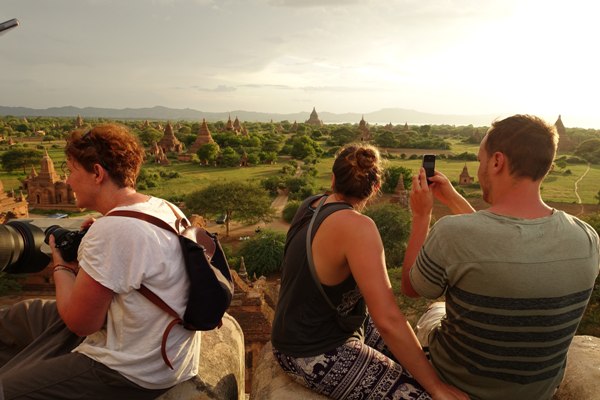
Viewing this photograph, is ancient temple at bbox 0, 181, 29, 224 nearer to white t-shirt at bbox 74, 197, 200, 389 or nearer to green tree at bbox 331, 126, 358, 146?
white t-shirt at bbox 74, 197, 200, 389

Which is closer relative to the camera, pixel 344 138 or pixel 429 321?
pixel 429 321

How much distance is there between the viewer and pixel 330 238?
1.83 meters

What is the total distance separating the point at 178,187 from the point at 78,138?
3161 cm

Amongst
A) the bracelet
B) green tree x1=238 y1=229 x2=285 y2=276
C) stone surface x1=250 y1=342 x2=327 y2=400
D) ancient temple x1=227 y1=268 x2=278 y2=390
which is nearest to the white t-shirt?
the bracelet

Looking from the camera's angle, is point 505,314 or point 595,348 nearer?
point 505,314

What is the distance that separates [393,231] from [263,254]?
5.68 meters

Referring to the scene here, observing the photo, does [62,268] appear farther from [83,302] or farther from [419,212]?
[419,212]

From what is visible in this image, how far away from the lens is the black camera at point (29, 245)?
6.44 ft

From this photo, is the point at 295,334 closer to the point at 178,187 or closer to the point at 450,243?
the point at 450,243

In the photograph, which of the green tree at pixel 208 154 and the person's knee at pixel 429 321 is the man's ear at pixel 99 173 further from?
the green tree at pixel 208 154

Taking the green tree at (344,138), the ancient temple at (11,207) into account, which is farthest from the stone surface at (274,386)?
the green tree at (344,138)

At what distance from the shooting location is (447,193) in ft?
7.39

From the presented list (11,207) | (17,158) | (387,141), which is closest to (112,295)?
(11,207)

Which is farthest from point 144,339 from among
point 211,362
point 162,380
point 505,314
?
point 505,314
